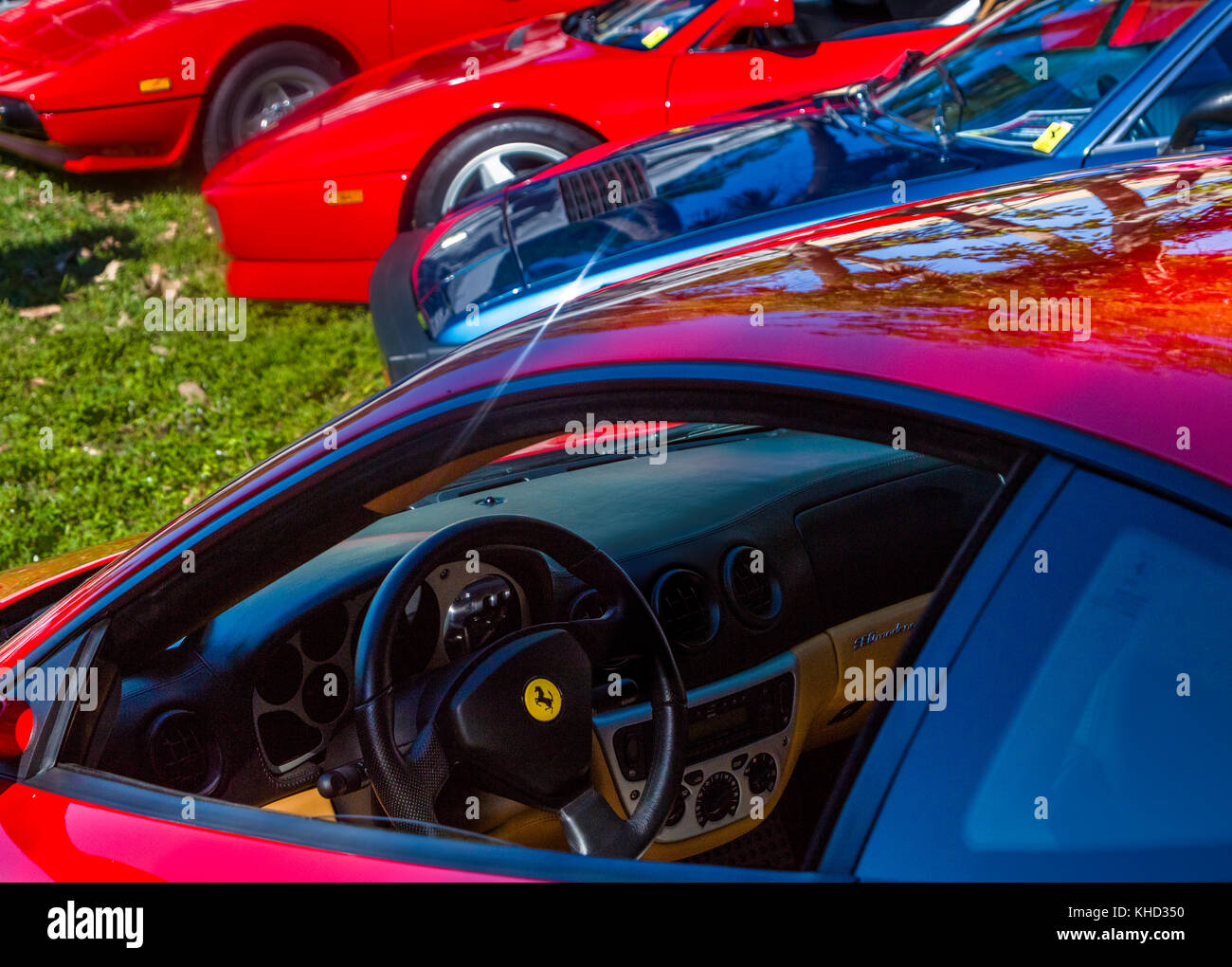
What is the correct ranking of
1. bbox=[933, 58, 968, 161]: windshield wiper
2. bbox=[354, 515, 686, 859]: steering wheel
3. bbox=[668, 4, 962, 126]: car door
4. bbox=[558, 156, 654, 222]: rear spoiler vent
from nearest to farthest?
bbox=[354, 515, 686, 859]: steering wheel → bbox=[933, 58, 968, 161]: windshield wiper → bbox=[558, 156, 654, 222]: rear spoiler vent → bbox=[668, 4, 962, 126]: car door

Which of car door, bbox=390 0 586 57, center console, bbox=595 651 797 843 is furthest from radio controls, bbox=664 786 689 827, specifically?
car door, bbox=390 0 586 57

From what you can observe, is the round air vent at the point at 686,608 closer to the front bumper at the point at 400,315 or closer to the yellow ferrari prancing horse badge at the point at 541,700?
the yellow ferrari prancing horse badge at the point at 541,700

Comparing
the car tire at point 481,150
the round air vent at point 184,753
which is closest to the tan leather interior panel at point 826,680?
the round air vent at point 184,753

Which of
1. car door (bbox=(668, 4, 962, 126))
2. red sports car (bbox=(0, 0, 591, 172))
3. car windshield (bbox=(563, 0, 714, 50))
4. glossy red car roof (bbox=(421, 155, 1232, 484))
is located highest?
red sports car (bbox=(0, 0, 591, 172))

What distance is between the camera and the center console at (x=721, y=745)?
1967 millimetres

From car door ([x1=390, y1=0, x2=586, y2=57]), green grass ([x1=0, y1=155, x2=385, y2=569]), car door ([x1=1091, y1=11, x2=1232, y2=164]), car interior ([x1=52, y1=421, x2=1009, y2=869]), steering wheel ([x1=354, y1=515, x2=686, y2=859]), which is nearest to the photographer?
steering wheel ([x1=354, y1=515, x2=686, y2=859])

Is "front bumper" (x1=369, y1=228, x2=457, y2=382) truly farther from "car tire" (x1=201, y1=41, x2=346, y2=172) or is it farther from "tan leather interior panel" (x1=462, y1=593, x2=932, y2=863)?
"car tire" (x1=201, y1=41, x2=346, y2=172)

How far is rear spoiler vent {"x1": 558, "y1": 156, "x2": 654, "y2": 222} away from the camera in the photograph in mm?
3758

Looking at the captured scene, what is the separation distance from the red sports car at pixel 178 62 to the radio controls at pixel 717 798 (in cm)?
522

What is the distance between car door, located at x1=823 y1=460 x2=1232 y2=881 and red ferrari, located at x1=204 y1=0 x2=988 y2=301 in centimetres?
418

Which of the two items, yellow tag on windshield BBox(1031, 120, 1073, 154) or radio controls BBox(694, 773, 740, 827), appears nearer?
radio controls BBox(694, 773, 740, 827)

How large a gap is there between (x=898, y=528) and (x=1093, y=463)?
140 cm

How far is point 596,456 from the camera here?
99.7 inches

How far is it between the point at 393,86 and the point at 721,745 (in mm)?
3977
